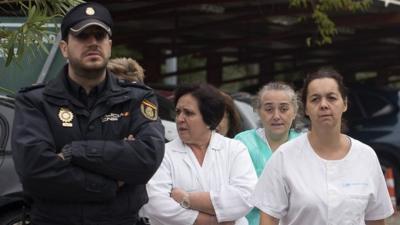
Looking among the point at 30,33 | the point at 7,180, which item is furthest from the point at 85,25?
the point at 7,180

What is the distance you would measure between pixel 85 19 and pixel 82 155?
1.93ft

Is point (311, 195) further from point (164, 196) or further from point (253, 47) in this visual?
point (253, 47)

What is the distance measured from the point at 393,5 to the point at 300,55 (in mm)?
9850

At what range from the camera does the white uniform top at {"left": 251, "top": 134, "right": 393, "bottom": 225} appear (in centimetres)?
419

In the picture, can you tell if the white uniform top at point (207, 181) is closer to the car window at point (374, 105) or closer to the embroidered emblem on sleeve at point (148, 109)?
the embroidered emblem on sleeve at point (148, 109)

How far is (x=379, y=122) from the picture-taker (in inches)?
559

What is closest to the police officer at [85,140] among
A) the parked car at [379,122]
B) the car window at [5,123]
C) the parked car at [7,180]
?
the parked car at [7,180]

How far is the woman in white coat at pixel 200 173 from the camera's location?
15.7 ft

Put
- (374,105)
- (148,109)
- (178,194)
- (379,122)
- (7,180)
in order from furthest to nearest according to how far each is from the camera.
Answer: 1. (374,105)
2. (379,122)
3. (7,180)
4. (178,194)
5. (148,109)

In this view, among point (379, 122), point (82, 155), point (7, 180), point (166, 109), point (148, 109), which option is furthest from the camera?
point (379, 122)

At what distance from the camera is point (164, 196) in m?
4.80

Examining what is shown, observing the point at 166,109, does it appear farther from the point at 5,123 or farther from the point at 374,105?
the point at 374,105

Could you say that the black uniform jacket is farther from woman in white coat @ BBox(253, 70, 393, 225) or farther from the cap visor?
woman in white coat @ BBox(253, 70, 393, 225)

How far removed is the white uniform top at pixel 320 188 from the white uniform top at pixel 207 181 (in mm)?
422
